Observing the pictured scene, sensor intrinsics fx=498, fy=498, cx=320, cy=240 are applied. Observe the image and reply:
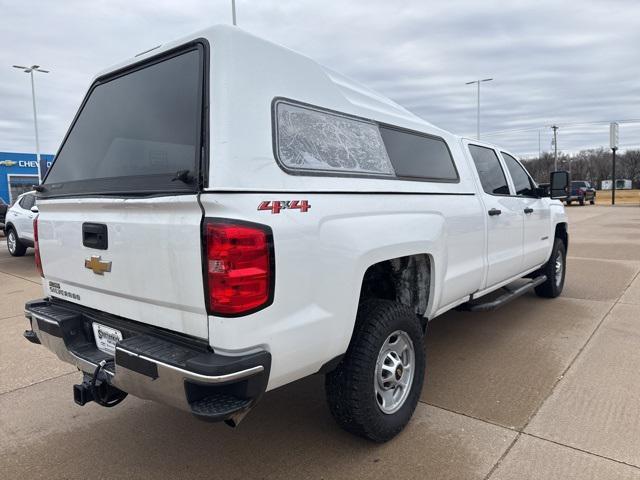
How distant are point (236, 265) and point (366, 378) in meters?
1.08

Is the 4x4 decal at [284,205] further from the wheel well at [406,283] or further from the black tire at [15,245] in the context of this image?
the black tire at [15,245]

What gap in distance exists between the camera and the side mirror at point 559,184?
5.67 metres

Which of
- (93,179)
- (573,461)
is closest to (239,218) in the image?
(93,179)

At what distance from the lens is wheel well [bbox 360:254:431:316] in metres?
3.43

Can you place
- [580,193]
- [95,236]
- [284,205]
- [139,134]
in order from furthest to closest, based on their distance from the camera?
1. [580,193]
2. [139,134]
3. [95,236]
4. [284,205]

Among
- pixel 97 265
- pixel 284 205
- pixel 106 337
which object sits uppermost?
pixel 284 205

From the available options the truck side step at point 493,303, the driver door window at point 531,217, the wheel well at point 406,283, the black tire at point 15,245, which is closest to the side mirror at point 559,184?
the driver door window at point 531,217

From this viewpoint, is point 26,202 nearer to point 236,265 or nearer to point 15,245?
point 15,245

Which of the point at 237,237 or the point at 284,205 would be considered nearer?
the point at 237,237

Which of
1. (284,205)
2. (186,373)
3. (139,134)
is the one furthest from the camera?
(139,134)

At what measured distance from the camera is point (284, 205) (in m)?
2.28

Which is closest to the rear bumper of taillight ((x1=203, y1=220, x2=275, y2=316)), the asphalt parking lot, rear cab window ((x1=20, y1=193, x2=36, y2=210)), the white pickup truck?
the white pickup truck

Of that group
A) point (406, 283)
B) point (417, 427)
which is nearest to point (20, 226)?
point (406, 283)

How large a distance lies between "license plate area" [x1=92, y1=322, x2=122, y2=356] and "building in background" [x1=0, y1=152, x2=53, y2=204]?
36.6m
